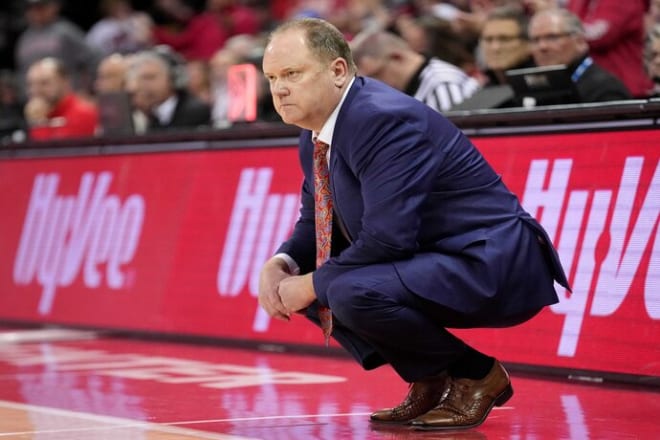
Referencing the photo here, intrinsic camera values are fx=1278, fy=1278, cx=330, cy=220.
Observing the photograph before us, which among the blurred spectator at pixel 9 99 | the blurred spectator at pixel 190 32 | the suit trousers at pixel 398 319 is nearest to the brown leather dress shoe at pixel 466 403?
the suit trousers at pixel 398 319

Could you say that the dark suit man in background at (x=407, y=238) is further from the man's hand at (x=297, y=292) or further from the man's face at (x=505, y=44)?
the man's face at (x=505, y=44)

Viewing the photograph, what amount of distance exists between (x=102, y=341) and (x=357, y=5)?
181 inches

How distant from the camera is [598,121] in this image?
579 cm

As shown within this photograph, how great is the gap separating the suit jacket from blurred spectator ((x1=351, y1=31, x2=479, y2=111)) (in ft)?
12.0

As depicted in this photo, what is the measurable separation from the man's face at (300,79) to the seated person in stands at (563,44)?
3.08 meters

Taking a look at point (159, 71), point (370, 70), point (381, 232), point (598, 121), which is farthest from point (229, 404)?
point (159, 71)

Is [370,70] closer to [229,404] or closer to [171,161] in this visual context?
[171,161]

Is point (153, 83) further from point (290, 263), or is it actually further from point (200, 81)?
point (290, 263)

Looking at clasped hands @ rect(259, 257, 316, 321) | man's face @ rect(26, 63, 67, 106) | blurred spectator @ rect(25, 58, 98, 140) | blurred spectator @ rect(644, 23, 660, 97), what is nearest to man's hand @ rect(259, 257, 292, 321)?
clasped hands @ rect(259, 257, 316, 321)

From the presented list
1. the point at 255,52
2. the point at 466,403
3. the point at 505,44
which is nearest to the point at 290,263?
the point at 466,403

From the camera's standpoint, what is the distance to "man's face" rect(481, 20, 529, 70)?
26.6 feet

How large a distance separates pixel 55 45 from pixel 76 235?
4.81 metres

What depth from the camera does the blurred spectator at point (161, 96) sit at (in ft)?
33.0

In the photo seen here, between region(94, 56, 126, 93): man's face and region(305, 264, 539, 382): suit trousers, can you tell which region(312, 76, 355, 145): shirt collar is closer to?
region(305, 264, 539, 382): suit trousers
